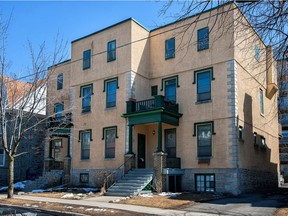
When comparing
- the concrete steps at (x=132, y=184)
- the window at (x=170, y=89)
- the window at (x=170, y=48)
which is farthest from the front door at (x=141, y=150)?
the window at (x=170, y=48)

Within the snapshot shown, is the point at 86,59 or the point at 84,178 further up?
the point at 86,59

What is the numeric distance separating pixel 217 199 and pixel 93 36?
640 inches

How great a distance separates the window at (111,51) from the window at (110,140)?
5247mm

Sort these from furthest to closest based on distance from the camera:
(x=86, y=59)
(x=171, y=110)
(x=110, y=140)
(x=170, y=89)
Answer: (x=86, y=59), (x=110, y=140), (x=170, y=89), (x=171, y=110)

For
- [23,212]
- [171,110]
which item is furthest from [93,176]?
[23,212]

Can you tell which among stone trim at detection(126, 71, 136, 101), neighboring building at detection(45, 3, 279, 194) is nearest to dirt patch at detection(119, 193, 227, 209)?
neighboring building at detection(45, 3, 279, 194)

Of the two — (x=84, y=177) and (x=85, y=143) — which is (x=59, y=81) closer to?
(x=85, y=143)

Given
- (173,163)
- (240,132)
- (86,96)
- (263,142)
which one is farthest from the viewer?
(86,96)

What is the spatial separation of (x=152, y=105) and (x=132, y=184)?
18.4 feet

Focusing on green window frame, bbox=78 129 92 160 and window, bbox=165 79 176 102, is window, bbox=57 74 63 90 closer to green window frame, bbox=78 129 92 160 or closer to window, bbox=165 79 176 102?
green window frame, bbox=78 129 92 160

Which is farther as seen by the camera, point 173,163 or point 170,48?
point 170,48

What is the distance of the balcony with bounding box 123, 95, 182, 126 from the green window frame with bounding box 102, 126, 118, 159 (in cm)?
213

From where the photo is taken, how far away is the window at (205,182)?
22.0 meters

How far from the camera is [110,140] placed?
1023 inches
